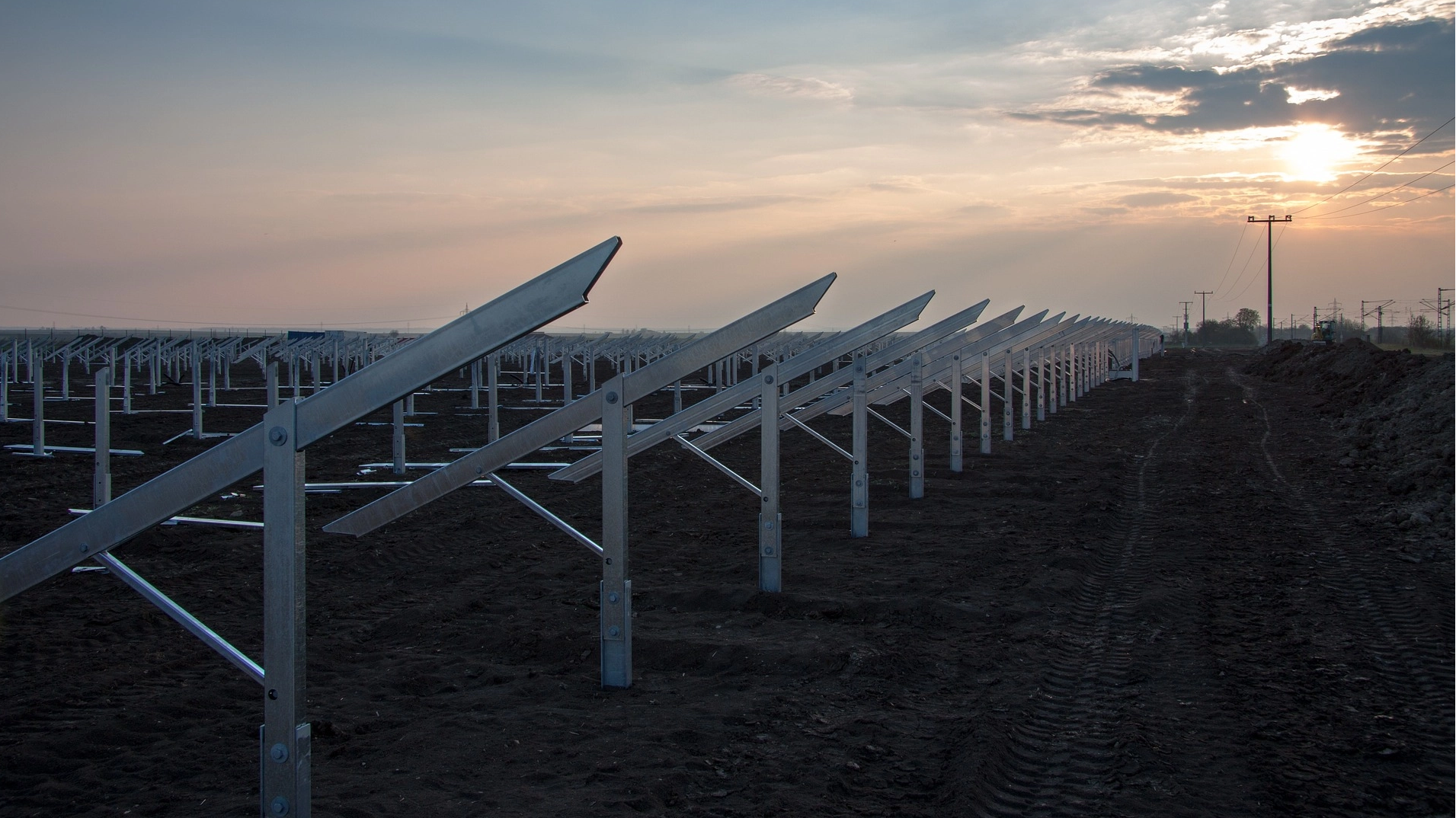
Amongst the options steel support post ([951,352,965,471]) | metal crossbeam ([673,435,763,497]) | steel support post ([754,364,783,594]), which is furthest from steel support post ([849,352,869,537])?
steel support post ([951,352,965,471])

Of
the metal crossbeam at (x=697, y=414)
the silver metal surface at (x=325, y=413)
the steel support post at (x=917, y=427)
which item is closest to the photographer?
the silver metal surface at (x=325, y=413)

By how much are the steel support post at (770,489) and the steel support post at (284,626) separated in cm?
433

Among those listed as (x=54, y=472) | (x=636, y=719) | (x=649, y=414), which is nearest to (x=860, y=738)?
(x=636, y=719)

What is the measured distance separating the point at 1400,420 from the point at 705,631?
14.7 m

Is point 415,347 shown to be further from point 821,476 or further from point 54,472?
point 54,472

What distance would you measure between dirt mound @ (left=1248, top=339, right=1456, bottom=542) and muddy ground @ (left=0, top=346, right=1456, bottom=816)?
193mm

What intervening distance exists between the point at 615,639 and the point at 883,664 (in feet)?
5.02

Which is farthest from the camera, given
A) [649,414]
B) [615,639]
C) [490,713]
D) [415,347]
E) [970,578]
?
[649,414]

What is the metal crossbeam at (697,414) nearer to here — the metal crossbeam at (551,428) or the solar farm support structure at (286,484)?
the metal crossbeam at (551,428)

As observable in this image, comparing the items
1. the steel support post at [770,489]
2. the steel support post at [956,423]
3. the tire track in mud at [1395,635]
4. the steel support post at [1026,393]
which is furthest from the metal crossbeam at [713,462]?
the steel support post at [1026,393]

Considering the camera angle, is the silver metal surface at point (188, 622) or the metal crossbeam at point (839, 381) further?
the metal crossbeam at point (839, 381)

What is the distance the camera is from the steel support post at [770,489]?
7.21 m

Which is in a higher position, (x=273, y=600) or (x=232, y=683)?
(x=273, y=600)

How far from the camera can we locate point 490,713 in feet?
16.0
